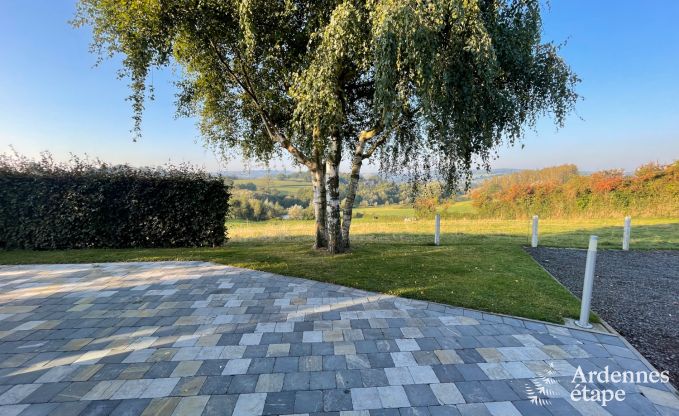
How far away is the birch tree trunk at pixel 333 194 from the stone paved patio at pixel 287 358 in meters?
2.62

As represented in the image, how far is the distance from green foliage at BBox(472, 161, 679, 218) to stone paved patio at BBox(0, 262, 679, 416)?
558 inches

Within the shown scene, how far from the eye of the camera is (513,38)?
4.77 meters

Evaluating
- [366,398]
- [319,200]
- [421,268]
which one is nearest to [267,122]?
[319,200]

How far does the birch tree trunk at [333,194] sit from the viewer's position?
6531 mm

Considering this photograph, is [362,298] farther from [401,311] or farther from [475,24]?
[475,24]

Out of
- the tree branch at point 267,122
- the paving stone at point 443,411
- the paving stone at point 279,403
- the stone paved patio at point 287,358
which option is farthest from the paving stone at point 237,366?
the tree branch at point 267,122

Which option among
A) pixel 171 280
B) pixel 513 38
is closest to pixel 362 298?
pixel 171 280

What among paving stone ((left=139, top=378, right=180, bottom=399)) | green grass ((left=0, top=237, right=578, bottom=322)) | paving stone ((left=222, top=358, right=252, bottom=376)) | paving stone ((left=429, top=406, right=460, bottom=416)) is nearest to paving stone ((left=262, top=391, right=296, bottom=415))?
paving stone ((left=222, top=358, right=252, bottom=376))

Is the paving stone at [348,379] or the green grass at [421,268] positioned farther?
the green grass at [421,268]

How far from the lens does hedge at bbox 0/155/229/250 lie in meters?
7.77

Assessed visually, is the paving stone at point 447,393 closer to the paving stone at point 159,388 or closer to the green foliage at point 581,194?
the paving stone at point 159,388

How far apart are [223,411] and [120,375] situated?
1.05 meters

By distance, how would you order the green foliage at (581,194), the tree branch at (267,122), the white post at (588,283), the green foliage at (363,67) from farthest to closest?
the green foliage at (581,194)
the tree branch at (267,122)
the green foliage at (363,67)
the white post at (588,283)

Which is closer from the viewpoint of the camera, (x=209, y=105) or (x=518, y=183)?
(x=209, y=105)
